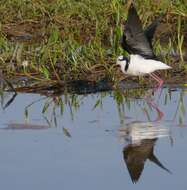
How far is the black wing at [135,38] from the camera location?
29.7 ft

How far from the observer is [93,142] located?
7285 mm

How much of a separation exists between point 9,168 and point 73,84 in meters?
3.31

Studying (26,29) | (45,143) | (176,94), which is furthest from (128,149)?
(26,29)

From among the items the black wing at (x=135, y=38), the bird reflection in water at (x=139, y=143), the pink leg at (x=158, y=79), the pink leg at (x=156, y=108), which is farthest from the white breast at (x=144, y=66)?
the bird reflection in water at (x=139, y=143)

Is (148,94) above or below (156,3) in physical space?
below

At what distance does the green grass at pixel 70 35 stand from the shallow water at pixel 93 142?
2.34 feet

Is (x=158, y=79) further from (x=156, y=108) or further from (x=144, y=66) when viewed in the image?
(x=156, y=108)

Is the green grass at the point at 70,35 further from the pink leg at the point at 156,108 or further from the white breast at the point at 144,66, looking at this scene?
the pink leg at the point at 156,108

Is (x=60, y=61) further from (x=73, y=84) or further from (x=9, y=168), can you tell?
(x=9, y=168)

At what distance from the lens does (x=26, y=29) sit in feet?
41.6

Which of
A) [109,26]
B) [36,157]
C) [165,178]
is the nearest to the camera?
[165,178]

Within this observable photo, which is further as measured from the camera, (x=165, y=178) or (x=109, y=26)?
(x=109, y=26)

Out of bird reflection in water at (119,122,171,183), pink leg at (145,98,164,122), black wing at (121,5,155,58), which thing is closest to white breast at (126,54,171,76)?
black wing at (121,5,155,58)

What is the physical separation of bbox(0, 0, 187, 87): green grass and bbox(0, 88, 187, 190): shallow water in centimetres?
71
